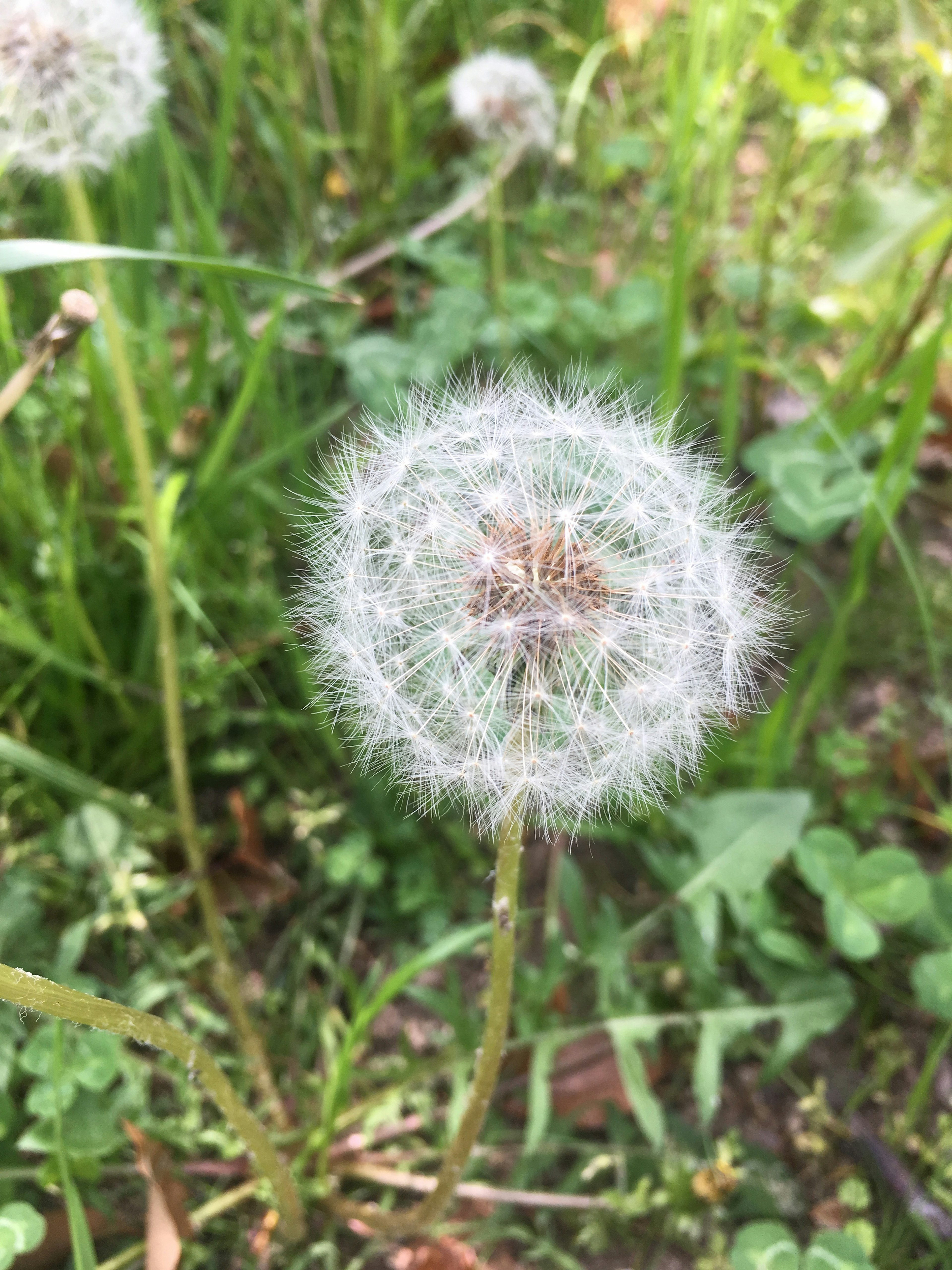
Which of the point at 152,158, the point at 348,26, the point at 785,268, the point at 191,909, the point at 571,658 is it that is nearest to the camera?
the point at 571,658

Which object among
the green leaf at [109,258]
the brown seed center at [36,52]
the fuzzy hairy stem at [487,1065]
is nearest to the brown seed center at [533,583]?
the fuzzy hairy stem at [487,1065]

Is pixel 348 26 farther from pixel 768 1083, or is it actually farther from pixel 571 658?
pixel 768 1083

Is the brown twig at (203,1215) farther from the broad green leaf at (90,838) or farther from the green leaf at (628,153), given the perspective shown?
the green leaf at (628,153)

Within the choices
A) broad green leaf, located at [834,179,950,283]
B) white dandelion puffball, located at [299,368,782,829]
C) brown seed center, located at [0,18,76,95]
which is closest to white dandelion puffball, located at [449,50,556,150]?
broad green leaf, located at [834,179,950,283]

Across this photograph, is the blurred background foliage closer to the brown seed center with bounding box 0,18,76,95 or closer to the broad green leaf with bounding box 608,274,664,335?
the broad green leaf with bounding box 608,274,664,335

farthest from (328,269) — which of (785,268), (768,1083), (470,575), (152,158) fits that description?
(768,1083)
